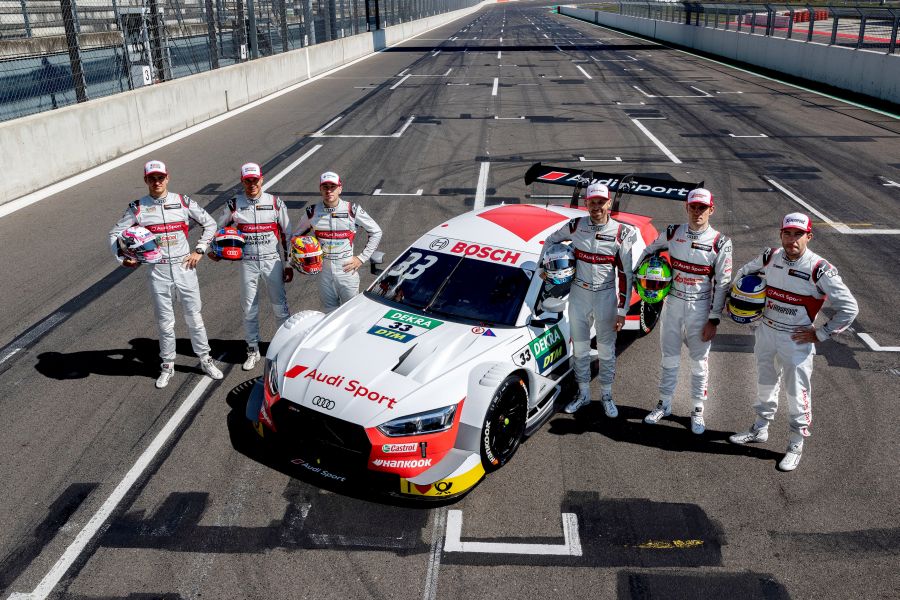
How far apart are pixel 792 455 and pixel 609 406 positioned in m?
1.47

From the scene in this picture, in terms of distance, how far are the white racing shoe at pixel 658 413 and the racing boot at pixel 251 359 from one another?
3772 millimetres

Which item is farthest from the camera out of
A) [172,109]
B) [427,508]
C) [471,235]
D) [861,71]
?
[861,71]

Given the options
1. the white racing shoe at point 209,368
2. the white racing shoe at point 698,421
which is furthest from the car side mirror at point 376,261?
the white racing shoe at point 698,421

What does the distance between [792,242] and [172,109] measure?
1743 cm

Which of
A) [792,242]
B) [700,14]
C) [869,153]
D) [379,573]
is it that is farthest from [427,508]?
[700,14]

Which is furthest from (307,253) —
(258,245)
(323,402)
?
(323,402)

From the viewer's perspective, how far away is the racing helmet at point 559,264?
6.04m

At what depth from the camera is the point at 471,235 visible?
6789 mm

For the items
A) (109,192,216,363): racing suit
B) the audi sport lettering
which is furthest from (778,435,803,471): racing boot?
(109,192,216,363): racing suit

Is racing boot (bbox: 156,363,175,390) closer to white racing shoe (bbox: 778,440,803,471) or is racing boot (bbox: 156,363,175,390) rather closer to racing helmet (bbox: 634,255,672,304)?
racing helmet (bbox: 634,255,672,304)

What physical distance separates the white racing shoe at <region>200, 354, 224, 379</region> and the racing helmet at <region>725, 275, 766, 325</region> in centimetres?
469

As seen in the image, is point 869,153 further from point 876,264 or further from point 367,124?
point 367,124

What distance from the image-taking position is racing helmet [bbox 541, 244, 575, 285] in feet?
19.8

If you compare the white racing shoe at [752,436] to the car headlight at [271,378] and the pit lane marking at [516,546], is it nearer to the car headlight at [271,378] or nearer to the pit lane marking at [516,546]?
the pit lane marking at [516,546]
